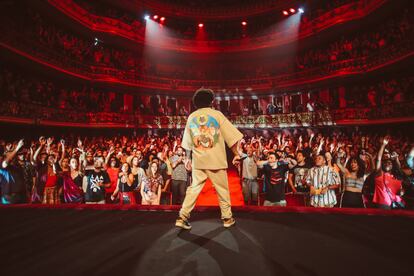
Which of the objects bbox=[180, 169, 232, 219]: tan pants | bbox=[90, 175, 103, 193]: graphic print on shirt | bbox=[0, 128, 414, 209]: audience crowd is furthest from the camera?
bbox=[90, 175, 103, 193]: graphic print on shirt

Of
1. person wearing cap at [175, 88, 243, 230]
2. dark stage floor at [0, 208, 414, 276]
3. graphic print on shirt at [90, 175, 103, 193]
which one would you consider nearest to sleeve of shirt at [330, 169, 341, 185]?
dark stage floor at [0, 208, 414, 276]

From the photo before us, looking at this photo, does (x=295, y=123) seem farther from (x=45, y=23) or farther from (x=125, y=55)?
(x=45, y=23)

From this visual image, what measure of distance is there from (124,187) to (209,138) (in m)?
3.30

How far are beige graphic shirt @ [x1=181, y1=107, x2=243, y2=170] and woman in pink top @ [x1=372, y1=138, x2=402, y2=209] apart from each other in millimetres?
3186

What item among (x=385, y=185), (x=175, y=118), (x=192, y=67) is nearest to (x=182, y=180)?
(x=385, y=185)

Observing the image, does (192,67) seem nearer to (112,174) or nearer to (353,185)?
(112,174)

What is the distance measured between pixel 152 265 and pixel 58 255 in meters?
0.91

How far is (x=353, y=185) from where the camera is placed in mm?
4496

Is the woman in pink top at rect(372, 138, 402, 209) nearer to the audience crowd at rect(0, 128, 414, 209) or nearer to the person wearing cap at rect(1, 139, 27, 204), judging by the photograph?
the audience crowd at rect(0, 128, 414, 209)

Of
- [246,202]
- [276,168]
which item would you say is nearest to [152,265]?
[276,168]

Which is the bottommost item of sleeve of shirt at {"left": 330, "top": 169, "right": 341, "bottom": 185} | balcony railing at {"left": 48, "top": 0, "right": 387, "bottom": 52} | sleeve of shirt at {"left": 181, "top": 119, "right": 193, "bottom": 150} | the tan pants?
sleeve of shirt at {"left": 330, "top": 169, "right": 341, "bottom": 185}

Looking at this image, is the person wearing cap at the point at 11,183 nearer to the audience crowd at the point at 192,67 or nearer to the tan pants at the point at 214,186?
the tan pants at the point at 214,186

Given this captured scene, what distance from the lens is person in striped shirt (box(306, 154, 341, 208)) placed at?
4.80 meters

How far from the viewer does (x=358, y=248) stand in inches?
87.7
